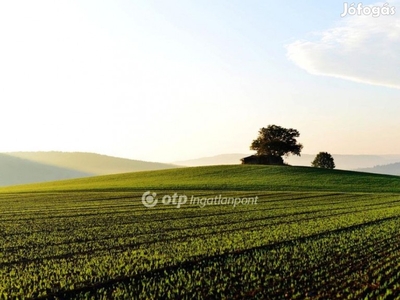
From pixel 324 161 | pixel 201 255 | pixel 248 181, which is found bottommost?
pixel 201 255

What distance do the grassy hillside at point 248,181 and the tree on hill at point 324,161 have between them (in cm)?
3998

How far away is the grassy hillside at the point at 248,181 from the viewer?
64.7 meters

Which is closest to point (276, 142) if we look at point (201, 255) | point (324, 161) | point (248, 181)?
point (324, 161)

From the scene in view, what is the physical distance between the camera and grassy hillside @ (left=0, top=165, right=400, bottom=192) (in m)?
64.7

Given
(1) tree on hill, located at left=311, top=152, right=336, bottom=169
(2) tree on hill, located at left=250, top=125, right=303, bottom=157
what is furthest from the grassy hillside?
(1) tree on hill, located at left=311, top=152, right=336, bottom=169

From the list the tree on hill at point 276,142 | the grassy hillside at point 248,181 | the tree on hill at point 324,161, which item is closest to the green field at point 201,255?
the grassy hillside at point 248,181

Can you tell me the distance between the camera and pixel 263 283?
13.0 m

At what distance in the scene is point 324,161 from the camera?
12800cm

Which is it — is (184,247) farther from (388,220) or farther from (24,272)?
(388,220)

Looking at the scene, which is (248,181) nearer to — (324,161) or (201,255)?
(201,255)

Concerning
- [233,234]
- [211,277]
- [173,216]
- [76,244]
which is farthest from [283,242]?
[173,216]

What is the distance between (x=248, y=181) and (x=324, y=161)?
6417cm

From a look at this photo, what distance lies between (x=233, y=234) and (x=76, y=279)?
407 inches

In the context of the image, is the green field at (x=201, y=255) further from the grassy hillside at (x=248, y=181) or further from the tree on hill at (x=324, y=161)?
the tree on hill at (x=324, y=161)
